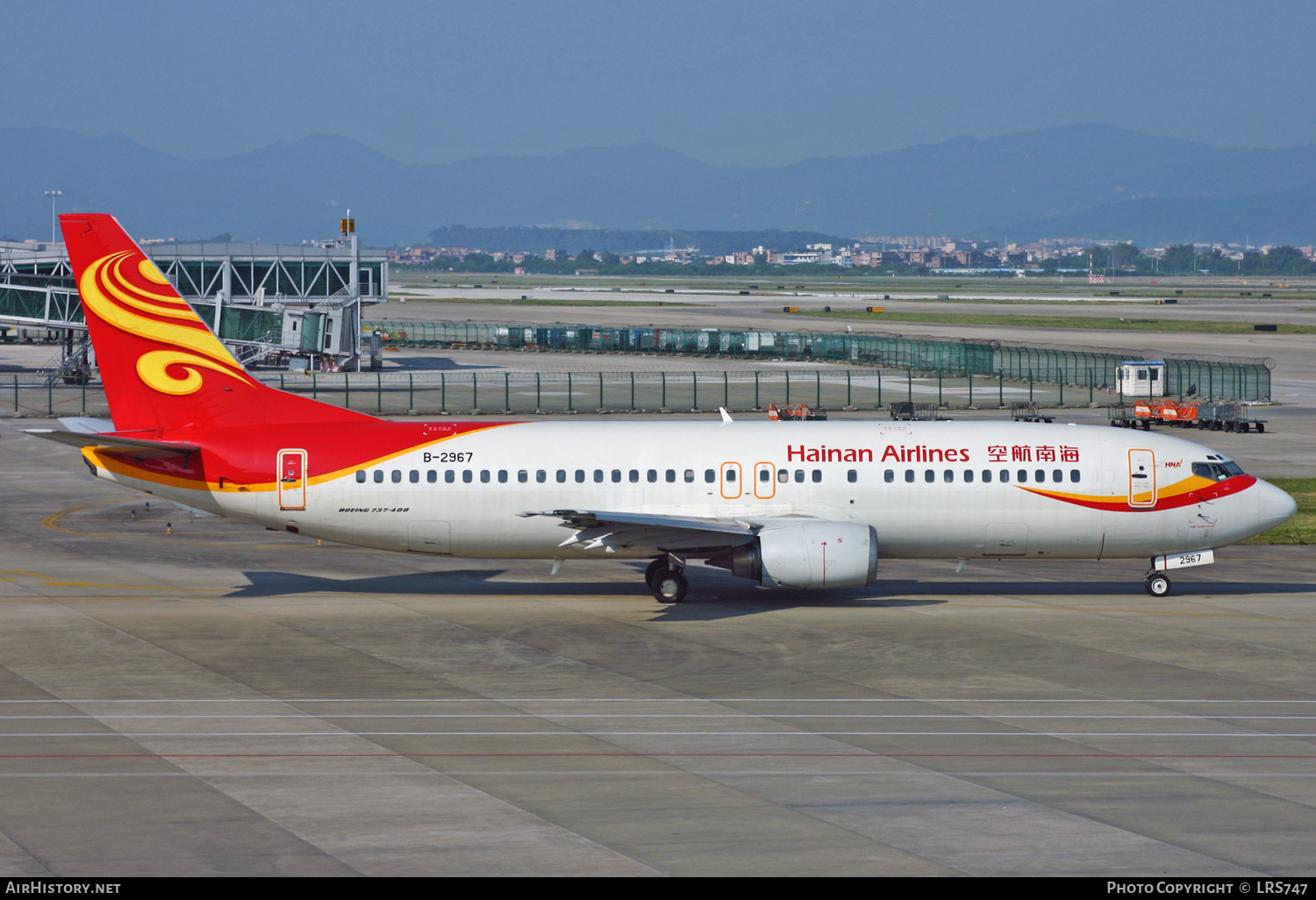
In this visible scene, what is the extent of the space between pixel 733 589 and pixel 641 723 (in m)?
13.6

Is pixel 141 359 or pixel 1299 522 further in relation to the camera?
pixel 1299 522

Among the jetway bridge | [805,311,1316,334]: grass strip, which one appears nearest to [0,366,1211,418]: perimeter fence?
the jetway bridge

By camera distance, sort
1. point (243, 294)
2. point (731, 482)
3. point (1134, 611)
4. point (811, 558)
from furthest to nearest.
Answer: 1. point (243, 294)
2. point (731, 482)
3. point (1134, 611)
4. point (811, 558)

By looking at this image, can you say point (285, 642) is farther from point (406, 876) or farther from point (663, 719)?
point (406, 876)

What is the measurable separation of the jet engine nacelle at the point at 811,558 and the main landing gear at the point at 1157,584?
27.9ft

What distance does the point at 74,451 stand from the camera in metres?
68.4

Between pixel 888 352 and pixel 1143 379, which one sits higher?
pixel 888 352

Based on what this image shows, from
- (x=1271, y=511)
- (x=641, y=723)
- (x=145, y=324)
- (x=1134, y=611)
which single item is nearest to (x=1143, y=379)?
(x=1271, y=511)

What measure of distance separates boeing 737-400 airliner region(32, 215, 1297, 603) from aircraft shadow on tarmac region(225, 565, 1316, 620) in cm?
163

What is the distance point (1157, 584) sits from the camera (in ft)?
122

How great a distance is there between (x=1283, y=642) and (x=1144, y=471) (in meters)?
6.10

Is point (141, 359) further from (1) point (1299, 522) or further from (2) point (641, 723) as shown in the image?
(1) point (1299, 522)

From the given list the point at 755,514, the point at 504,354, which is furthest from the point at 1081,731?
the point at 504,354

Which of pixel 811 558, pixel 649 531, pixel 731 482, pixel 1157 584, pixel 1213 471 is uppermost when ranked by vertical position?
pixel 1213 471
